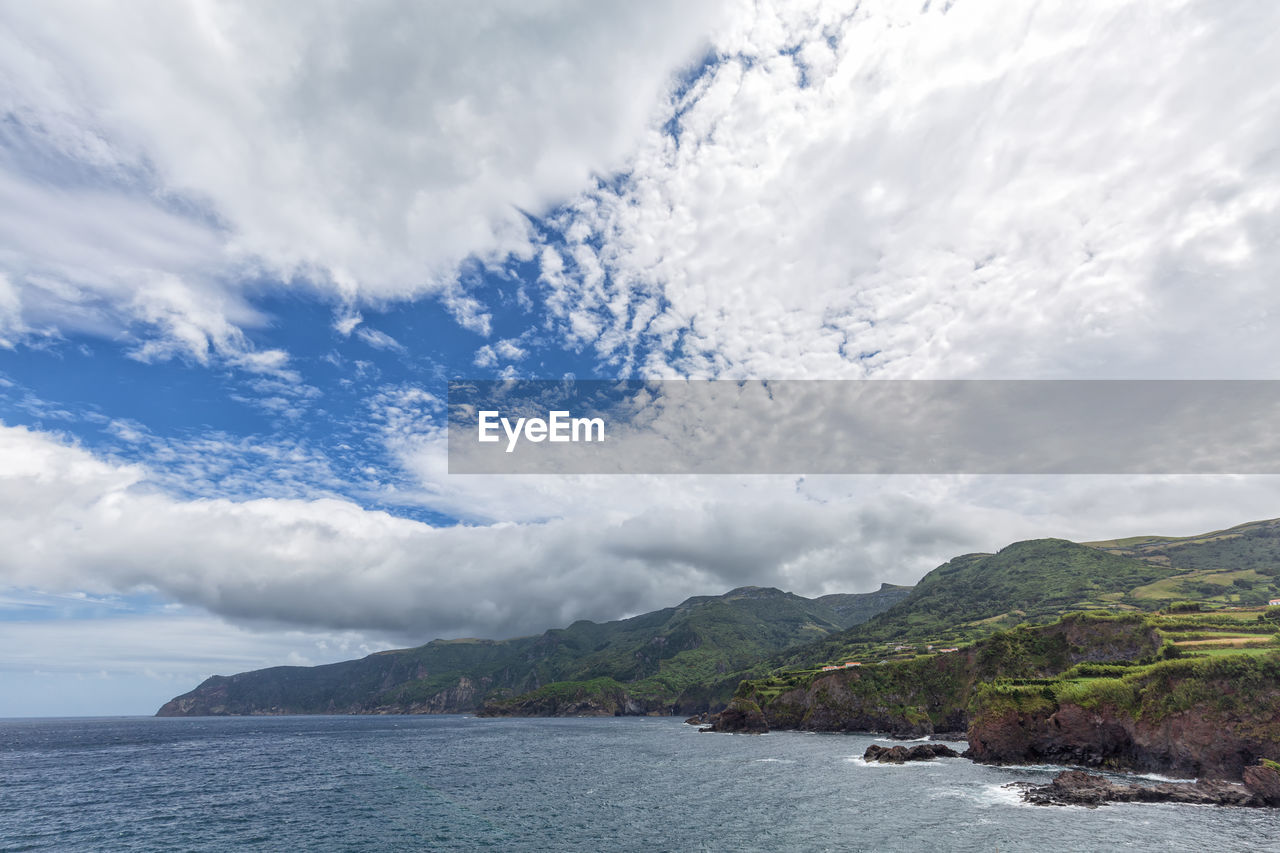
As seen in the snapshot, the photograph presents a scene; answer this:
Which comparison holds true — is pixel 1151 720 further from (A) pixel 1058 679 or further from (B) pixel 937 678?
(B) pixel 937 678

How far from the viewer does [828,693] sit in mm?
172750

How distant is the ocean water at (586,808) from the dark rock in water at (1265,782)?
4861mm

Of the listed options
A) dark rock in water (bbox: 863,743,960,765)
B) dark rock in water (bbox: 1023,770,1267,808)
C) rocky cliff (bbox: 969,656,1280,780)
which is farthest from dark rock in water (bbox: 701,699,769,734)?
dark rock in water (bbox: 1023,770,1267,808)

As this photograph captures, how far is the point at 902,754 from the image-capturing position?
101m

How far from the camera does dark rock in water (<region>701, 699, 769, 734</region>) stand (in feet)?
584

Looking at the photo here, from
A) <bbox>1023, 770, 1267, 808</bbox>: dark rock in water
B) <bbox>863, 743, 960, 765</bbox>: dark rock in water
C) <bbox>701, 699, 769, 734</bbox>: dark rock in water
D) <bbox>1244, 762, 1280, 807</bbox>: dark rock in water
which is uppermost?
<bbox>1244, 762, 1280, 807</bbox>: dark rock in water

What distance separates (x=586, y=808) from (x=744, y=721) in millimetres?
124731

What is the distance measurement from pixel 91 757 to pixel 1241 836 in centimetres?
22303

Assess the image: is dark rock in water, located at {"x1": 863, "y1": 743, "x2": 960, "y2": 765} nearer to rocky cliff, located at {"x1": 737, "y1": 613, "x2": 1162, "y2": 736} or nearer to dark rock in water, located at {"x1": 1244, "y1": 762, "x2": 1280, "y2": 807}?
rocky cliff, located at {"x1": 737, "y1": 613, "x2": 1162, "y2": 736}

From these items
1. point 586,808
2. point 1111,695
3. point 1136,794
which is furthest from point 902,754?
point 586,808

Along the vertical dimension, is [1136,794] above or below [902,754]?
above

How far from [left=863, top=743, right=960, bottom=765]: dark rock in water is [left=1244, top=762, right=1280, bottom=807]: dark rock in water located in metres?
46.8

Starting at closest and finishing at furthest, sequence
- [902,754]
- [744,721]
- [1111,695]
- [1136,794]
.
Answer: [1136,794] < [1111,695] < [902,754] < [744,721]

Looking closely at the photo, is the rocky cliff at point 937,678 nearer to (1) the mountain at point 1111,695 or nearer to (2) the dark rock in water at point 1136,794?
(1) the mountain at point 1111,695
